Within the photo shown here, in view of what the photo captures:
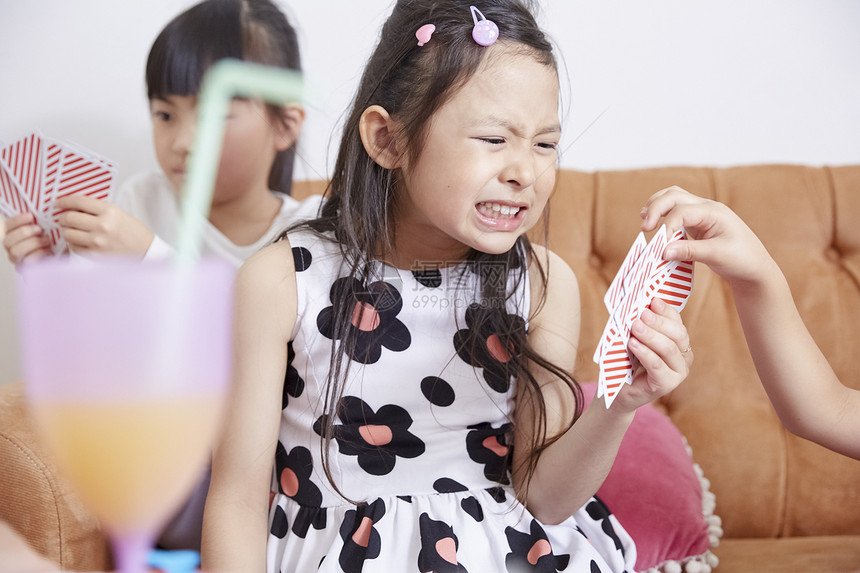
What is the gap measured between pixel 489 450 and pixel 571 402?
4.3 inches

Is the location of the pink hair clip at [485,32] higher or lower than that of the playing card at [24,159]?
higher

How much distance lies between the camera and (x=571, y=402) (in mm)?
833

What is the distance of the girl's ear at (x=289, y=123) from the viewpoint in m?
1.00

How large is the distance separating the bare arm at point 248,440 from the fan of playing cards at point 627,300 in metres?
0.33

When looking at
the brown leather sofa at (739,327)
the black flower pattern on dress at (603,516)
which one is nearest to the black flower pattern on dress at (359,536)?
the black flower pattern on dress at (603,516)

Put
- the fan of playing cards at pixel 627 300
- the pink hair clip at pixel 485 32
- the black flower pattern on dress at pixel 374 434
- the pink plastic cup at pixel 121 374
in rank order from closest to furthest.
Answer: the pink plastic cup at pixel 121 374, the fan of playing cards at pixel 627 300, the pink hair clip at pixel 485 32, the black flower pattern on dress at pixel 374 434

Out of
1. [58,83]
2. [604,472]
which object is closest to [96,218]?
[58,83]

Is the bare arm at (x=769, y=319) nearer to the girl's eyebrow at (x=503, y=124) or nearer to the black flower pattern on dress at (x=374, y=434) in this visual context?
the girl's eyebrow at (x=503, y=124)

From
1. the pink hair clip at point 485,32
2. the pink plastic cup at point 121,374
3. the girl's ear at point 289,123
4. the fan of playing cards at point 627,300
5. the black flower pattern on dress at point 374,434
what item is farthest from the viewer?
the girl's ear at point 289,123

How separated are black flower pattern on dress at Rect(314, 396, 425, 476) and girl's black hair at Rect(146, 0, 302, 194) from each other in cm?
44

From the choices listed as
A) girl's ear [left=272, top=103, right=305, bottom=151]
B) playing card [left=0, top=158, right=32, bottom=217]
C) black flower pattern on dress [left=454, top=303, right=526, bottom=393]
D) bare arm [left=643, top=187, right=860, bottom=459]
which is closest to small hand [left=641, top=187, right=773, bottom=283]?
bare arm [left=643, top=187, right=860, bottom=459]

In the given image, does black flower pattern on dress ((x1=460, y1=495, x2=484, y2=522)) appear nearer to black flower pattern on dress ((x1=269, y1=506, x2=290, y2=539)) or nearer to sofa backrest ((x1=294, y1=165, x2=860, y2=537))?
black flower pattern on dress ((x1=269, y1=506, x2=290, y2=539))

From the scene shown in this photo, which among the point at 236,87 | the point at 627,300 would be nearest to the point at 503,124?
the point at 627,300

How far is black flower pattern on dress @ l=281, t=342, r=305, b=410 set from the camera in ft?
2.59
